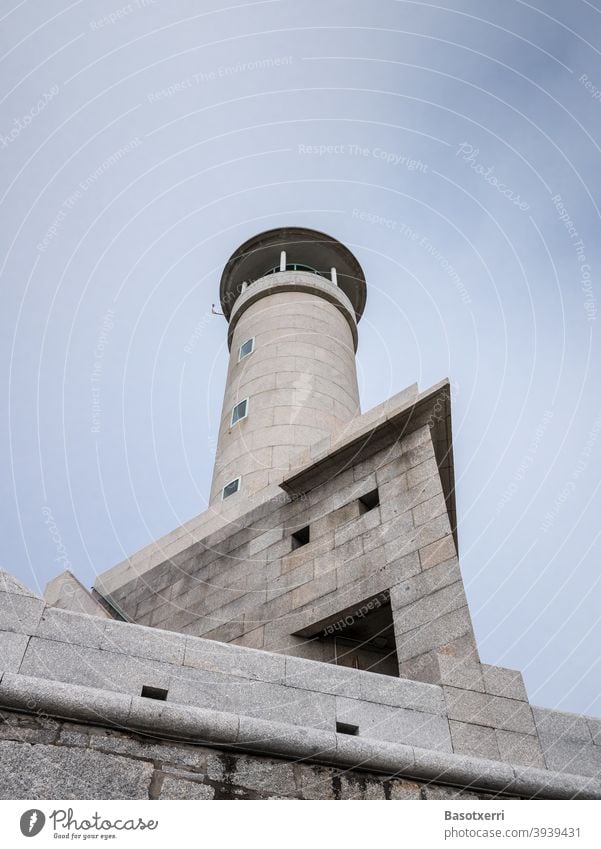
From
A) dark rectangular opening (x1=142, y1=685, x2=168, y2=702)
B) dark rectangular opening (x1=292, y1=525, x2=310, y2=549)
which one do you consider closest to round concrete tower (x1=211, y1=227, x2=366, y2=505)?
dark rectangular opening (x1=292, y1=525, x2=310, y2=549)

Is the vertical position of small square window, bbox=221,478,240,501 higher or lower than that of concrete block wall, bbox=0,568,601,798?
higher

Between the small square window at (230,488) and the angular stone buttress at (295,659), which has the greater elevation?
the small square window at (230,488)

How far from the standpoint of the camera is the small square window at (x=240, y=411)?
16812 millimetres

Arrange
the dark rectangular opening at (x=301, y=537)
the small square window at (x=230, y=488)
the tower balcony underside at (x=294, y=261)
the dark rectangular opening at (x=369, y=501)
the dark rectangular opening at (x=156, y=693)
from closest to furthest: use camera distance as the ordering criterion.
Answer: the dark rectangular opening at (x=156, y=693)
the dark rectangular opening at (x=369, y=501)
the dark rectangular opening at (x=301, y=537)
the small square window at (x=230, y=488)
the tower balcony underside at (x=294, y=261)

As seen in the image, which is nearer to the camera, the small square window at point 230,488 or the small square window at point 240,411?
the small square window at point 230,488

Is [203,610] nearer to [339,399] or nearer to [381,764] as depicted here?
[381,764]

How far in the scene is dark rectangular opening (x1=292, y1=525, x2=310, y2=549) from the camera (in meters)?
11.6

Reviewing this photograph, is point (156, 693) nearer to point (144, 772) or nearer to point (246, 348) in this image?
point (144, 772)

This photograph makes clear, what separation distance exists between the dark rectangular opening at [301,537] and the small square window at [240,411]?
5.57 meters

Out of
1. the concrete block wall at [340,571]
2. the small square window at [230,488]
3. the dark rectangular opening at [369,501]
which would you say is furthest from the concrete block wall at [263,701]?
the small square window at [230,488]

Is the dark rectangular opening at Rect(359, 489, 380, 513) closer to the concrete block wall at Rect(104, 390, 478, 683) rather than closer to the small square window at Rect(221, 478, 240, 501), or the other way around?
the concrete block wall at Rect(104, 390, 478, 683)

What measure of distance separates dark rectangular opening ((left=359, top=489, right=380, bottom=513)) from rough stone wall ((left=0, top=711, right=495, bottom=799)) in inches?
194
